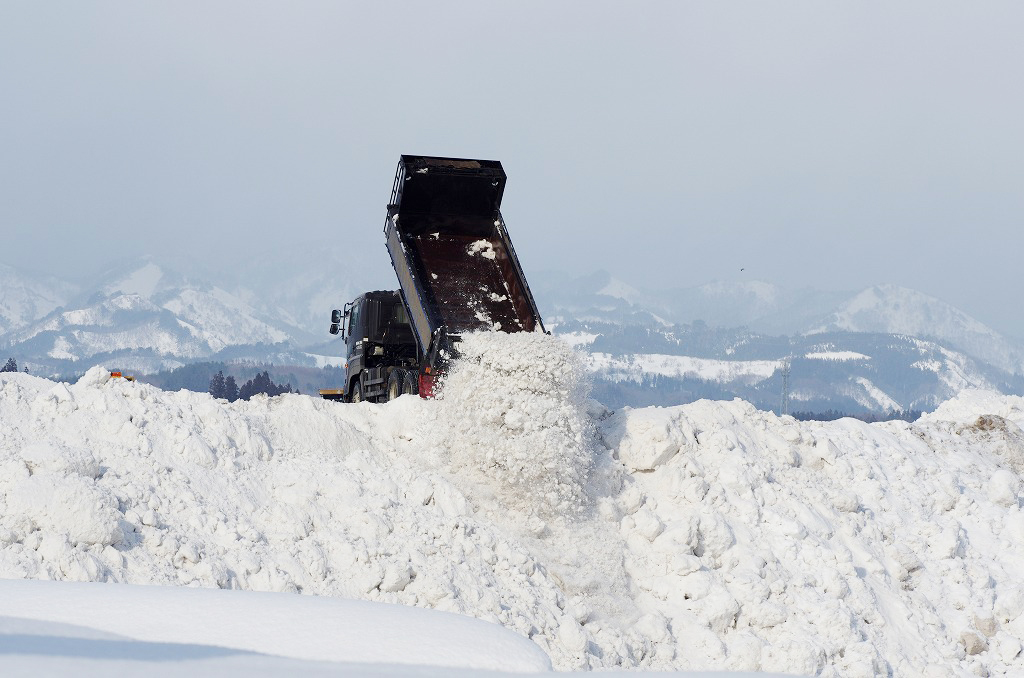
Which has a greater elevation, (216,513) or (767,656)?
(216,513)

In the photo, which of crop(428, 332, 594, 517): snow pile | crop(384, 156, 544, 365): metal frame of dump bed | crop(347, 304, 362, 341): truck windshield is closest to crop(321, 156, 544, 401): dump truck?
crop(384, 156, 544, 365): metal frame of dump bed

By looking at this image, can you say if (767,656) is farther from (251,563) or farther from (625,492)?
(251,563)

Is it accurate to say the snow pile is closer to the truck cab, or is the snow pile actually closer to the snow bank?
the truck cab

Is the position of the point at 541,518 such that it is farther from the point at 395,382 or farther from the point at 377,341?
the point at 377,341

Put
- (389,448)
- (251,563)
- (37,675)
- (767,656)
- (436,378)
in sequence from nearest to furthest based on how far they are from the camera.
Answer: (37,675) < (251,563) < (767,656) < (389,448) < (436,378)

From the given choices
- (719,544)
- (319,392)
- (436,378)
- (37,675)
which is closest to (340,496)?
(436,378)

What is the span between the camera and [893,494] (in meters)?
14.2

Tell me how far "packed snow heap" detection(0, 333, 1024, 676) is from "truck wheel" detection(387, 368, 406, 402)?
2.29 m

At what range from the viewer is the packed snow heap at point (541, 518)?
32.1ft

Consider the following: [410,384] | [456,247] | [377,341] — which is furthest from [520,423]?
[377,341]

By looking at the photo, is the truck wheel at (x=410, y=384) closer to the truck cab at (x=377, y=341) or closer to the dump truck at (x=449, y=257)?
the dump truck at (x=449, y=257)

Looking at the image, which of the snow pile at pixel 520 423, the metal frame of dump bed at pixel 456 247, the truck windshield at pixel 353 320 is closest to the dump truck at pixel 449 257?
the metal frame of dump bed at pixel 456 247

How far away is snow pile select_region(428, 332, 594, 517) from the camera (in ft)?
39.1

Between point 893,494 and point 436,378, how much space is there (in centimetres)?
634
